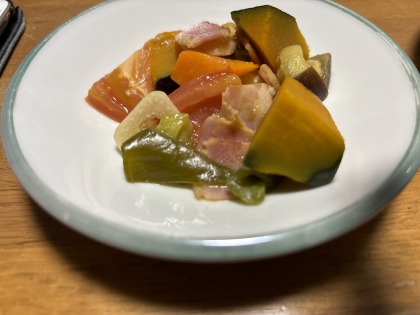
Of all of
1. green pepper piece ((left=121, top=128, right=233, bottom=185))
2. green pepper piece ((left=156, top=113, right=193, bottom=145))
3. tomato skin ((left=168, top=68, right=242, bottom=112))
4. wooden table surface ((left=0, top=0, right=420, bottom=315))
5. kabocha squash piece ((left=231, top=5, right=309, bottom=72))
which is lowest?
wooden table surface ((left=0, top=0, right=420, bottom=315))

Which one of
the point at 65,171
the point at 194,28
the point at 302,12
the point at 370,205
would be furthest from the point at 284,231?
the point at 302,12

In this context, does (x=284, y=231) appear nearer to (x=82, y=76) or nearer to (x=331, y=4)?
(x=82, y=76)

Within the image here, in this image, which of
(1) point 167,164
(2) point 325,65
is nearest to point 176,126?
(1) point 167,164

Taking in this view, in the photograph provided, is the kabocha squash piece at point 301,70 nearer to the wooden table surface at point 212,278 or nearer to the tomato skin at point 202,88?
the tomato skin at point 202,88

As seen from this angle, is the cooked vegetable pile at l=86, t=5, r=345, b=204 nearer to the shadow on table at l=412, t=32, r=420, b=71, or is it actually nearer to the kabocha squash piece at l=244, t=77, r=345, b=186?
the kabocha squash piece at l=244, t=77, r=345, b=186

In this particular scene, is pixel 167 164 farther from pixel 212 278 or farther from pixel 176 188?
pixel 212 278

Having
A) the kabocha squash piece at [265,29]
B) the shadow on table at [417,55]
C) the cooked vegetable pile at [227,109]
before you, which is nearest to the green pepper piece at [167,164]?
the cooked vegetable pile at [227,109]

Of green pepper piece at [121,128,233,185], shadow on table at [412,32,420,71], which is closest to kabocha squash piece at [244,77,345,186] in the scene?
green pepper piece at [121,128,233,185]

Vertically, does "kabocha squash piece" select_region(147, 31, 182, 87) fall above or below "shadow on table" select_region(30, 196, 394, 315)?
above
